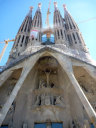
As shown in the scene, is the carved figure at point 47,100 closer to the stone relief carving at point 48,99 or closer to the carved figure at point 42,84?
the stone relief carving at point 48,99

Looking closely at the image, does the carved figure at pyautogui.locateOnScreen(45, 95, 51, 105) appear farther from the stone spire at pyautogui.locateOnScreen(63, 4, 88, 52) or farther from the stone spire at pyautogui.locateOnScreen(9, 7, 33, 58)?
the stone spire at pyautogui.locateOnScreen(63, 4, 88, 52)

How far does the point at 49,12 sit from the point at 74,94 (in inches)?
1289

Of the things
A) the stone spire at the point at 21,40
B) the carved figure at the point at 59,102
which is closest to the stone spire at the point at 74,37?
the stone spire at the point at 21,40

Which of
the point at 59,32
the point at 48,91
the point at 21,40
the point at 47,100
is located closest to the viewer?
the point at 47,100

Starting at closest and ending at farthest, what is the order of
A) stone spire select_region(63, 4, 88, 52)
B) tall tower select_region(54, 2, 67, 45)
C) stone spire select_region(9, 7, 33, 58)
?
stone spire select_region(9, 7, 33, 58)
stone spire select_region(63, 4, 88, 52)
tall tower select_region(54, 2, 67, 45)

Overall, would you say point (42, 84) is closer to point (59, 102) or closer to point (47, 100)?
point (47, 100)

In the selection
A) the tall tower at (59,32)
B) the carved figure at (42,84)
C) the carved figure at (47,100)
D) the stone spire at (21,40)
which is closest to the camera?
the carved figure at (47,100)

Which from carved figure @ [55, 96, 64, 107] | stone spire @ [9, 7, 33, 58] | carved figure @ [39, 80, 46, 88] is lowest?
carved figure @ [55, 96, 64, 107]

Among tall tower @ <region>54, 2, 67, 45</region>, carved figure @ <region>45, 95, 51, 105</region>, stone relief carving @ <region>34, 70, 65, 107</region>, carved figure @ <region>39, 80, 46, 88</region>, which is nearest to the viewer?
carved figure @ <region>45, 95, 51, 105</region>

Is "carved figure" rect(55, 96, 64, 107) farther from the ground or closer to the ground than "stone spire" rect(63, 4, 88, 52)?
closer to the ground

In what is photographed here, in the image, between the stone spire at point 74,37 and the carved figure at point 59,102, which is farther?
the stone spire at point 74,37

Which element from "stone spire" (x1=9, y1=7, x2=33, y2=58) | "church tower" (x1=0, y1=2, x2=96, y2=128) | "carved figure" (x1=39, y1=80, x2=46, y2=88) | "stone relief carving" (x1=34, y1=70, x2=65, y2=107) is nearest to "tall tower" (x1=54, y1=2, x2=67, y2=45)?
"stone spire" (x1=9, y1=7, x2=33, y2=58)

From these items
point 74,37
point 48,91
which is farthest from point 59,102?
point 74,37

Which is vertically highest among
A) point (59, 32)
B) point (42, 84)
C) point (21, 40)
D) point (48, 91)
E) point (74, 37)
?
point (59, 32)
